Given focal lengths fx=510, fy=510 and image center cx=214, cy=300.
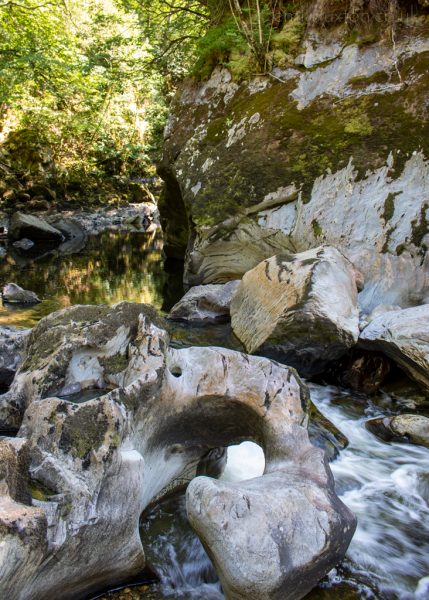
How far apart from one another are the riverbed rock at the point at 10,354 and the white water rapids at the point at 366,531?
6.82 feet


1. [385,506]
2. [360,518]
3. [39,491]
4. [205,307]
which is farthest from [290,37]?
[39,491]

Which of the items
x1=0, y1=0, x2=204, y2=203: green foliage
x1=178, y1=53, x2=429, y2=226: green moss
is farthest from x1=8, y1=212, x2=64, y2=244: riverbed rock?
x1=178, y1=53, x2=429, y2=226: green moss

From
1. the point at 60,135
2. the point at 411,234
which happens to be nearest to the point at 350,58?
the point at 411,234

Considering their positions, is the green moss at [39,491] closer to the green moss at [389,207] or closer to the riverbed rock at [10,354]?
the riverbed rock at [10,354]

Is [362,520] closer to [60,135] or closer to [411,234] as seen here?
[411,234]

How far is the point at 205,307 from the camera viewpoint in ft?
25.5

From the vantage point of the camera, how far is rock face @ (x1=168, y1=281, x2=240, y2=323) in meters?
7.63

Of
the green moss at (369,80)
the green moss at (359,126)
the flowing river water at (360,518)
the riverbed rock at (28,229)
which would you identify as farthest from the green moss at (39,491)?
the riverbed rock at (28,229)

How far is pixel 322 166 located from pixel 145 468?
5.99 meters

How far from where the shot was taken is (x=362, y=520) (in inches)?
131

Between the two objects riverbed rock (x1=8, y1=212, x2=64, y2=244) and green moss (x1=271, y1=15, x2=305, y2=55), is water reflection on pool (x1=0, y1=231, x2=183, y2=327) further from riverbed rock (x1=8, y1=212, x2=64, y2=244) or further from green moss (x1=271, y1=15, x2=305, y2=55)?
green moss (x1=271, y1=15, x2=305, y2=55)

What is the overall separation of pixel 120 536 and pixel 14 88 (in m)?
16.3

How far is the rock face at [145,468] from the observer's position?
230 cm

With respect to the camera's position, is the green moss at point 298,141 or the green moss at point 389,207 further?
the green moss at point 298,141
